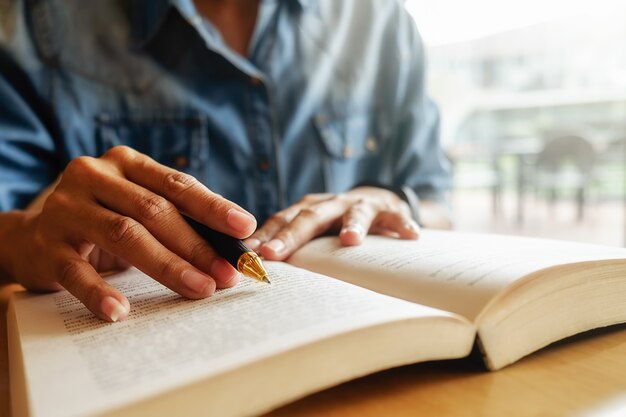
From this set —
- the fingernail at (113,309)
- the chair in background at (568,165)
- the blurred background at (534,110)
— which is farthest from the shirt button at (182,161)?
the chair in background at (568,165)

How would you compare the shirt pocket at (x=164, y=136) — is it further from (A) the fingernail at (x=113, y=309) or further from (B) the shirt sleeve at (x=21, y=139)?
(A) the fingernail at (x=113, y=309)

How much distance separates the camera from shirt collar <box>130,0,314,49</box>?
88cm

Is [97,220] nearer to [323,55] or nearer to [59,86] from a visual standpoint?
[59,86]

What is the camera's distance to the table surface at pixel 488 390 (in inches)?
11.1

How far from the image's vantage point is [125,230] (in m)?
0.43

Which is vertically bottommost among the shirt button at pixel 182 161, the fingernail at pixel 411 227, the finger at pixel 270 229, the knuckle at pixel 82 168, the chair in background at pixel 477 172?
the chair in background at pixel 477 172

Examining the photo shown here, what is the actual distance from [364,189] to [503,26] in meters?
3.92

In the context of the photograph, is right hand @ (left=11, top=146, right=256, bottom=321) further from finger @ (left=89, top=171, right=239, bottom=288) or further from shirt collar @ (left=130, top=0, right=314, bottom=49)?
shirt collar @ (left=130, top=0, right=314, bottom=49)

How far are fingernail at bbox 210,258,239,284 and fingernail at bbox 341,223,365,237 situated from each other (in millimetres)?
187

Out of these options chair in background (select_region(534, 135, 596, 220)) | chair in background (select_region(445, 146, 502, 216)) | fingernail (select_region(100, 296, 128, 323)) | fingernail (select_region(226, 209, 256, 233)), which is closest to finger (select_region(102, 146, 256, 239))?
fingernail (select_region(226, 209, 256, 233))

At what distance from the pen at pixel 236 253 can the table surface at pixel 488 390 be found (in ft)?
0.40

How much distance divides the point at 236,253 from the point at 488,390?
212 millimetres

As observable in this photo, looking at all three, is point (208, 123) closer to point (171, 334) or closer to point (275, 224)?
point (275, 224)

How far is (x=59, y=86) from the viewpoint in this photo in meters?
0.86
